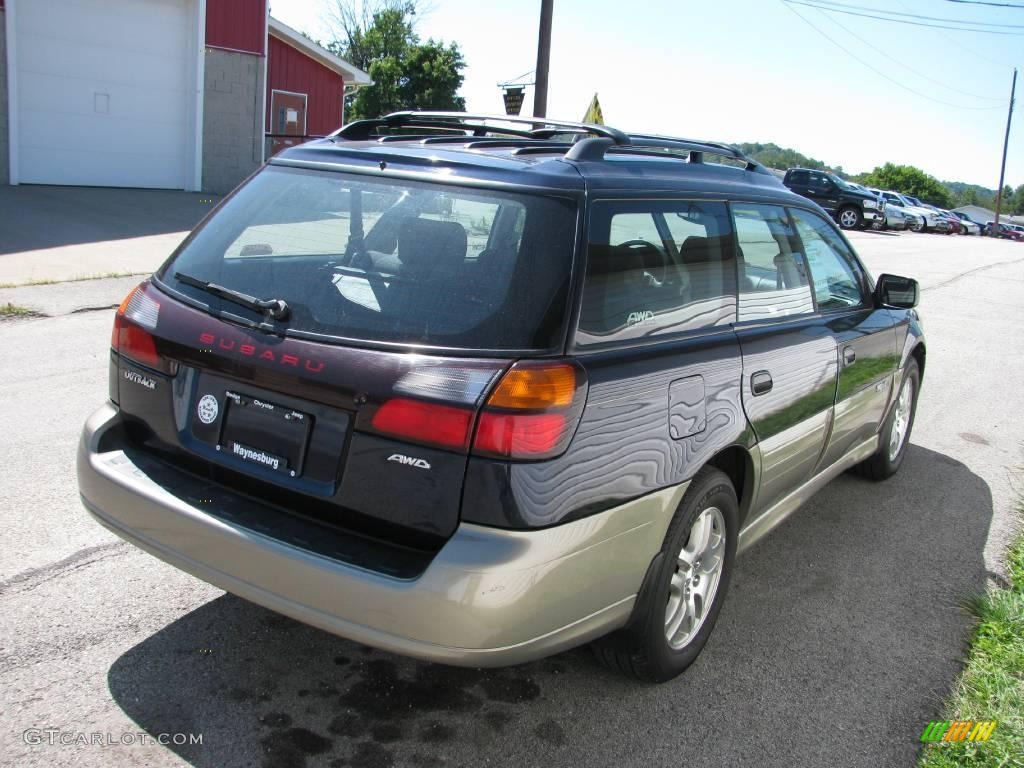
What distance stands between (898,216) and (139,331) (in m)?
41.8

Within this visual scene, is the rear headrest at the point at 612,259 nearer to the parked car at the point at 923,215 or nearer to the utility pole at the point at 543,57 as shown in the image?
the utility pole at the point at 543,57

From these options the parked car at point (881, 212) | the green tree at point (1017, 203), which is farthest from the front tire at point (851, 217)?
the green tree at point (1017, 203)

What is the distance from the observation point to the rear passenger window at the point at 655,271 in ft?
9.61

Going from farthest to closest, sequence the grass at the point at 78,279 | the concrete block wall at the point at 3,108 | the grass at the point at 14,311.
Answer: the concrete block wall at the point at 3,108 → the grass at the point at 78,279 → the grass at the point at 14,311

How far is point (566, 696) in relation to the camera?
324 centimetres

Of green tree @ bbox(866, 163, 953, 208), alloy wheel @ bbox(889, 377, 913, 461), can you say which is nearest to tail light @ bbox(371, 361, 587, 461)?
alloy wheel @ bbox(889, 377, 913, 461)

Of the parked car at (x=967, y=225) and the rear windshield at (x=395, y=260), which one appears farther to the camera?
the parked car at (x=967, y=225)

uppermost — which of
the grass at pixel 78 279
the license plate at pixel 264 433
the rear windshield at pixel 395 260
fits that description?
the rear windshield at pixel 395 260

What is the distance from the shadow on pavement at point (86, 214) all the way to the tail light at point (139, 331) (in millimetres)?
9125

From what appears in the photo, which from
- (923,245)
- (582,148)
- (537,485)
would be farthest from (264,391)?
(923,245)

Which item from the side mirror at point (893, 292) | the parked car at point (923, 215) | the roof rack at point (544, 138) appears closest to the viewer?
the roof rack at point (544, 138)

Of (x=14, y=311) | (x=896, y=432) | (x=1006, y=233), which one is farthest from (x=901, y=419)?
(x=1006, y=233)

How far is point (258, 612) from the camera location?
3566mm

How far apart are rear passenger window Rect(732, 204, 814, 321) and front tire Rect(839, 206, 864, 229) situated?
33.8 meters
